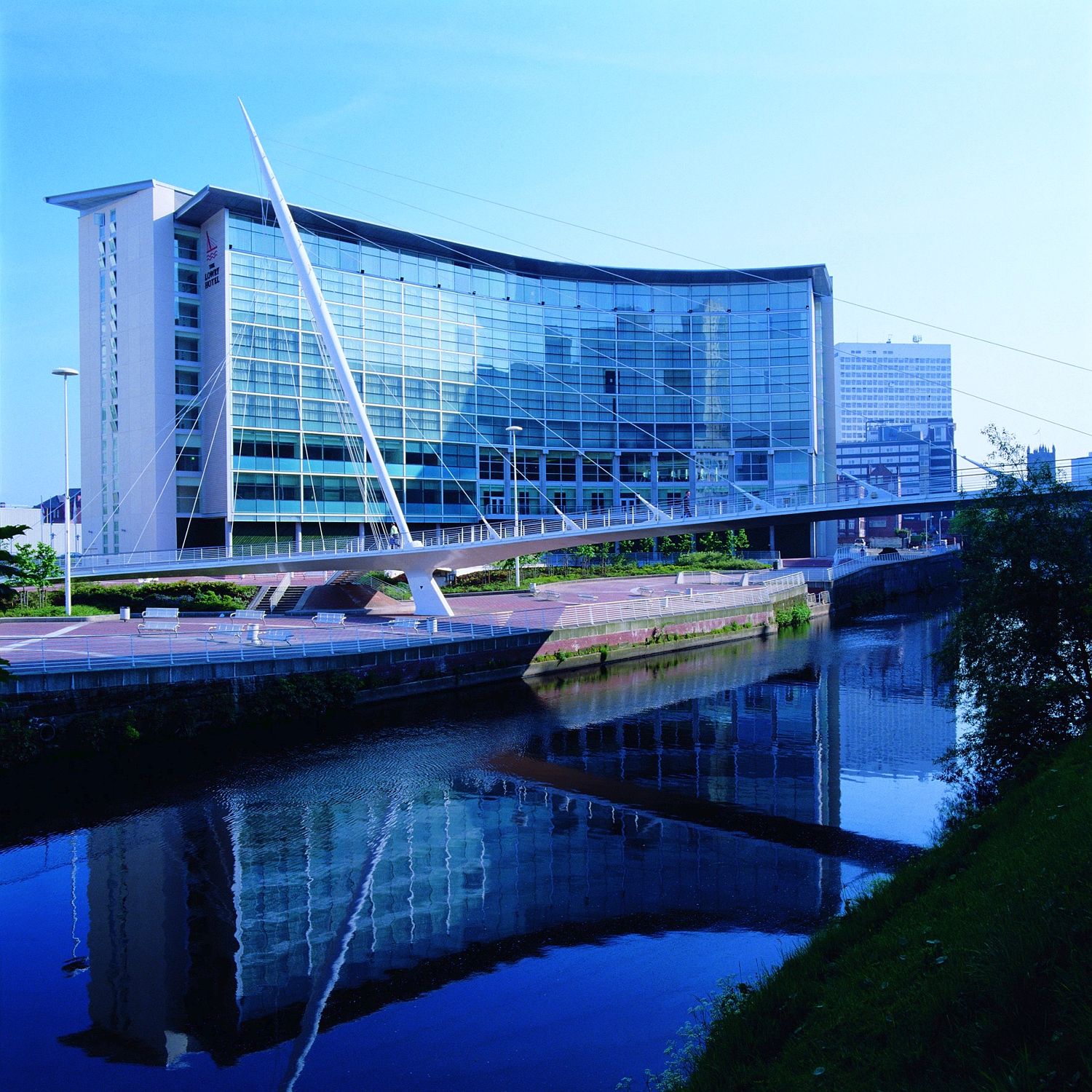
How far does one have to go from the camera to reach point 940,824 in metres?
14.5

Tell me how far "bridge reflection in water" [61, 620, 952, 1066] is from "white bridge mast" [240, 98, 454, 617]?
372 inches

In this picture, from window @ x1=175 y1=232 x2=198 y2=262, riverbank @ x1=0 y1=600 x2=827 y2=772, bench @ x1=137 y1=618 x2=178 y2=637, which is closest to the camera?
riverbank @ x1=0 y1=600 x2=827 y2=772

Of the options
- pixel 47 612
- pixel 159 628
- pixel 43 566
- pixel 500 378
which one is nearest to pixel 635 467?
pixel 500 378

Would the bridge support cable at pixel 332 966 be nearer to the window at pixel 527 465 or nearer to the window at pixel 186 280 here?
the window at pixel 186 280

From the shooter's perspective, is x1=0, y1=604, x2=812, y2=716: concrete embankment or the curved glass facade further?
the curved glass facade

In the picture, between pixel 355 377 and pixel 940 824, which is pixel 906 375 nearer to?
pixel 355 377

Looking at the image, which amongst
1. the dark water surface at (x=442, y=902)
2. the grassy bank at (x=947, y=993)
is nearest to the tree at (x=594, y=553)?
the dark water surface at (x=442, y=902)

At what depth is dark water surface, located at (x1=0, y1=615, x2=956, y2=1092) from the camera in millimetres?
8750

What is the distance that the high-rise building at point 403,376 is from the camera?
46875 millimetres

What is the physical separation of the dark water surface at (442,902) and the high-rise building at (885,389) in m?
185

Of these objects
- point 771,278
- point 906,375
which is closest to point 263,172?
point 771,278

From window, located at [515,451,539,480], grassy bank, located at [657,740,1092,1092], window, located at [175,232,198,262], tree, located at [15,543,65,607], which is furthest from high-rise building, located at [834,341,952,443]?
grassy bank, located at [657,740,1092,1092]

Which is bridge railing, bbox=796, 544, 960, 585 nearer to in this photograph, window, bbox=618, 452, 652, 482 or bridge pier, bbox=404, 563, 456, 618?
window, bbox=618, 452, 652, 482

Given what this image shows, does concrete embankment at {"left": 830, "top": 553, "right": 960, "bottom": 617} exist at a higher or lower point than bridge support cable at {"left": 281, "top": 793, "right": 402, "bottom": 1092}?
higher
